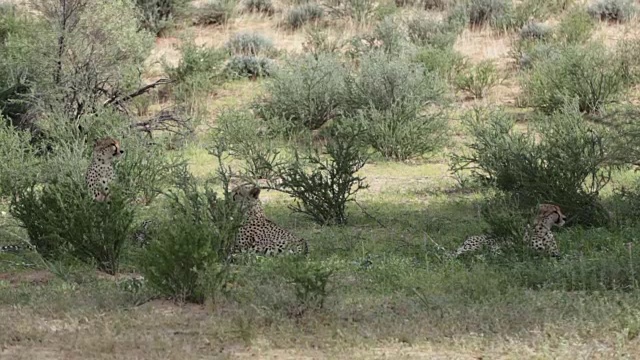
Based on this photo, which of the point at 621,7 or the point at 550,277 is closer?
the point at 550,277

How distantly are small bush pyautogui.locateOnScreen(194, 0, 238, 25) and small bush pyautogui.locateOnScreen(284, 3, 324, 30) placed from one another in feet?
4.65

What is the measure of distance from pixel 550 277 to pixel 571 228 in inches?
121

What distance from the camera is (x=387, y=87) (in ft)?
63.4

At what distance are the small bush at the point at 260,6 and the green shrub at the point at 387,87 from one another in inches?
374

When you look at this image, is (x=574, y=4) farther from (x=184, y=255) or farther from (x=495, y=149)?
(x=184, y=255)

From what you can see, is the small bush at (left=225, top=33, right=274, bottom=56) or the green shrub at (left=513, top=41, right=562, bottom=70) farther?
the small bush at (left=225, top=33, right=274, bottom=56)

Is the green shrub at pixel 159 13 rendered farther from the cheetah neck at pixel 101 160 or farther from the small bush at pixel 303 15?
the cheetah neck at pixel 101 160

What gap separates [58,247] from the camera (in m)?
10.2

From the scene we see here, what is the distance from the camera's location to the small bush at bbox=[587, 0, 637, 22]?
25.9m

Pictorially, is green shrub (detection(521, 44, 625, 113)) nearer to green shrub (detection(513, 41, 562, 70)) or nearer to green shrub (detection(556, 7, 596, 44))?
green shrub (detection(513, 41, 562, 70))

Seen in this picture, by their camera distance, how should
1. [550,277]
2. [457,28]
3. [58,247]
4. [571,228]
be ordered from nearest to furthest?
[550,277]
[58,247]
[571,228]
[457,28]

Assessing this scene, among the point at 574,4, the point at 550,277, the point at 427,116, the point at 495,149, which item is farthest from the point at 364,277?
the point at 574,4

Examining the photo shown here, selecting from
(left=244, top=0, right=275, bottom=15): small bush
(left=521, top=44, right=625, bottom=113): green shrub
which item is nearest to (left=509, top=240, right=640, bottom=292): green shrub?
(left=521, top=44, right=625, bottom=113): green shrub

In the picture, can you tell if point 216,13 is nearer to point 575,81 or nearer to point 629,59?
point 629,59
